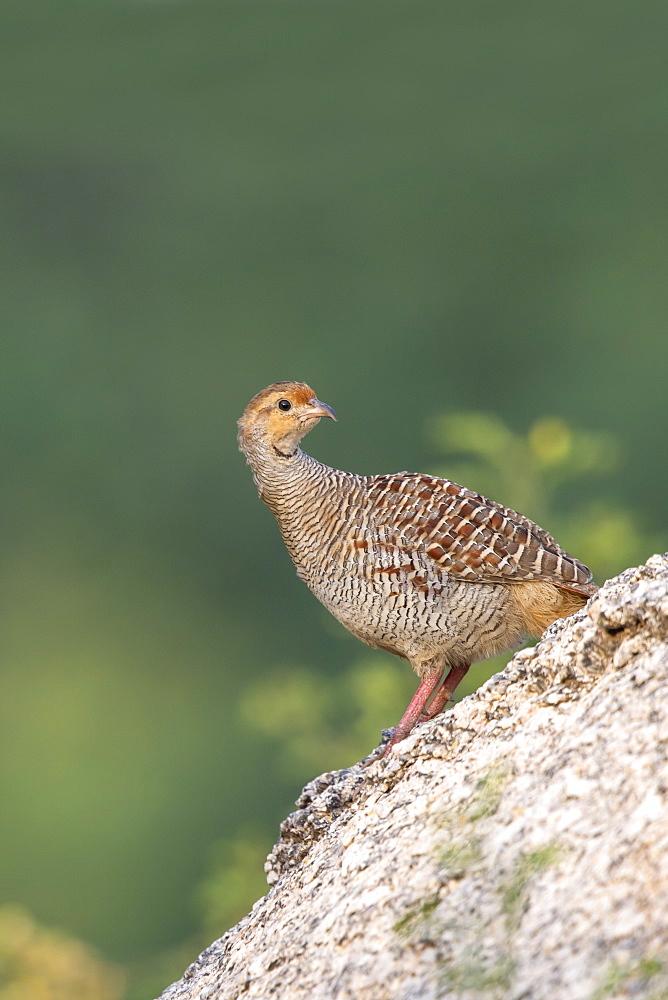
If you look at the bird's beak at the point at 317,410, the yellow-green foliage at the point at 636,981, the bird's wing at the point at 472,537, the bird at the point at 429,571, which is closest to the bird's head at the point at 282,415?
the bird's beak at the point at 317,410

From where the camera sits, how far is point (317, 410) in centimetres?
713

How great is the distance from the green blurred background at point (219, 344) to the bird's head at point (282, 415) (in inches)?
935

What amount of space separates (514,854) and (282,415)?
4.43m

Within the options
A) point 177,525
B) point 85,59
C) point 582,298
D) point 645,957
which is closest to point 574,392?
point 582,298

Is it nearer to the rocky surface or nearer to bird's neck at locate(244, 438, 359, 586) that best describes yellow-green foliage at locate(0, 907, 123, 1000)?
bird's neck at locate(244, 438, 359, 586)

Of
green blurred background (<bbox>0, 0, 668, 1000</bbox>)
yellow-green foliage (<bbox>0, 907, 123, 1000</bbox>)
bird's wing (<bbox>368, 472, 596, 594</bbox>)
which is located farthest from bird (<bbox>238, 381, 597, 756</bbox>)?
green blurred background (<bbox>0, 0, 668, 1000</bbox>)

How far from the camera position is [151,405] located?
64.4 metres

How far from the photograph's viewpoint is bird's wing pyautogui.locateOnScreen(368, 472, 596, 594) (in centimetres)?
636

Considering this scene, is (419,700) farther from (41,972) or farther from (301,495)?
(41,972)

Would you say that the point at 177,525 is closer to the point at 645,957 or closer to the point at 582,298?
the point at 582,298

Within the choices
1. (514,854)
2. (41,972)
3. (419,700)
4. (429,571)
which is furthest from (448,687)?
(41,972)

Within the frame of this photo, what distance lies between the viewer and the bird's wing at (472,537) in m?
6.36

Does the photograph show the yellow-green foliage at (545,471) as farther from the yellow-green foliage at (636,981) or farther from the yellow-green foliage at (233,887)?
the yellow-green foliage at (636,981)

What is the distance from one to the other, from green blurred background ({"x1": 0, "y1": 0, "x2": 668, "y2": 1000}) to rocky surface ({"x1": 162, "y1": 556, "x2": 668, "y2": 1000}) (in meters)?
27.0
